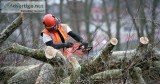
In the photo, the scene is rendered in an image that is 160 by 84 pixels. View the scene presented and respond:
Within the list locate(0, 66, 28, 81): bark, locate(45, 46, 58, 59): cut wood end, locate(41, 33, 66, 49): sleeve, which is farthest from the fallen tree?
locate(41, 33, 66, 49): sleeve

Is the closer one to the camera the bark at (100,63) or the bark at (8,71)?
the bark at (100,63)

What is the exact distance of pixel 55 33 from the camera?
36.7ft

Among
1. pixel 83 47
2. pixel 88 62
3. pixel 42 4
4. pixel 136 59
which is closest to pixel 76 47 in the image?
pixel 83 47

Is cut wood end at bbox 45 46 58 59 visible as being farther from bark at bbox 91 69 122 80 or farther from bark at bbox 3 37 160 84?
bark at bbox 91 69 122 80

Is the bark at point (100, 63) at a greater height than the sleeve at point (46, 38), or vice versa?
the bark at point (100, 63)

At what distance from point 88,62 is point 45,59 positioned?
0.80 m

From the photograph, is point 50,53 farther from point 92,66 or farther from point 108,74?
point 108,74

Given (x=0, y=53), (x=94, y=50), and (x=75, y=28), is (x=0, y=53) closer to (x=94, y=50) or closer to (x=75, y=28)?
(x=94, y=50)

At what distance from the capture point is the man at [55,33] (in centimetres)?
1080

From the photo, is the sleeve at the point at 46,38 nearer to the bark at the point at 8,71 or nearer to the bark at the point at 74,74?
the bark at the point at 8,71

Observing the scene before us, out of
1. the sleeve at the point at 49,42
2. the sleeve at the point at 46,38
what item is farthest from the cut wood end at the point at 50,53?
the sleeve at the point at 46,38

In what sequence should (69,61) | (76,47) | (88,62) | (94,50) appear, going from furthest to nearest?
(76,47)
(94,50)
(88,62)
(69,61)

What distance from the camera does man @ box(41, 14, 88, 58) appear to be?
1080 cm

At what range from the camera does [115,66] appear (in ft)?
30.0
